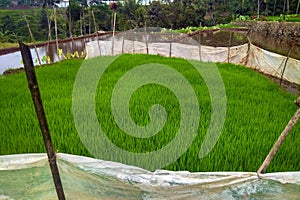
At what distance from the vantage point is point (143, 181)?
1289mm

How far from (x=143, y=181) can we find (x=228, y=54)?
6897 millimetres

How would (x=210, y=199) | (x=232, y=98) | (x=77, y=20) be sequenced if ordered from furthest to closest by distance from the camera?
(x=77, y=20), (x=232, y=98), (x=210, y=199)

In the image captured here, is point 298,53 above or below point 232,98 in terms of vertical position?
below

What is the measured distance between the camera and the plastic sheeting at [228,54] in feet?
19.6

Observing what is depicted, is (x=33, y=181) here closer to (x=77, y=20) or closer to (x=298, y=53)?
(x=298, y=53)

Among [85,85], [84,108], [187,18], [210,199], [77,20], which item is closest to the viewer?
[210,199]

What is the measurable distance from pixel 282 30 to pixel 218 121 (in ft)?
32.4

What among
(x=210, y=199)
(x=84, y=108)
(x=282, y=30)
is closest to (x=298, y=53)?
(x=282, y=30)

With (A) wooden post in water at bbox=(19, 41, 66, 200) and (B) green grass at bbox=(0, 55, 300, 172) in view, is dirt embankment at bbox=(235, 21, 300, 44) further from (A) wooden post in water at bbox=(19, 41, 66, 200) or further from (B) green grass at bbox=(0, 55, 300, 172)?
(A) wooden post in water at bbox=(19, 41, 66, 200)

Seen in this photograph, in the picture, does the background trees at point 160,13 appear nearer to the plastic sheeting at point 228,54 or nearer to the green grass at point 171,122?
the plastic sheeting at point 228,54

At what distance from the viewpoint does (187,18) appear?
26.4 meters

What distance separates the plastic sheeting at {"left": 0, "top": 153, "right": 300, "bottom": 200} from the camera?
1263mm

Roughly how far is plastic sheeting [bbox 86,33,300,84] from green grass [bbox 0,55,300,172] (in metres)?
1.97

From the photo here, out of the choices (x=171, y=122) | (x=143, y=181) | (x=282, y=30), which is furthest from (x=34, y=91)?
(x=282, y=30)
